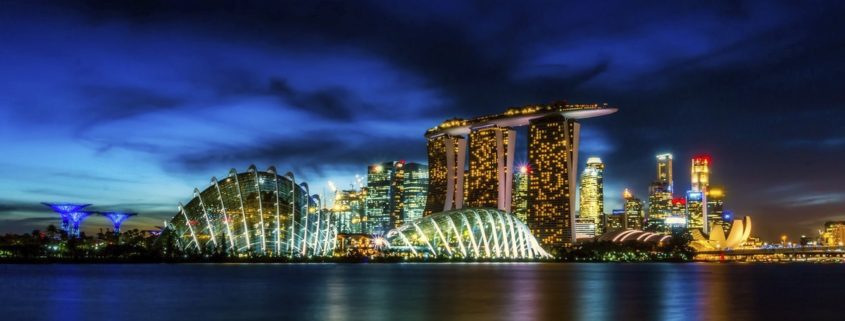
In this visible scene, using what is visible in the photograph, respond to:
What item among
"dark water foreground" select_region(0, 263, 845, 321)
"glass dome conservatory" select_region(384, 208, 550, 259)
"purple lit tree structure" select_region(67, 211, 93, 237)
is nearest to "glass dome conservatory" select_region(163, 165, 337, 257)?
"glass dome conservatory" select_region(384, 208, 550, 259)

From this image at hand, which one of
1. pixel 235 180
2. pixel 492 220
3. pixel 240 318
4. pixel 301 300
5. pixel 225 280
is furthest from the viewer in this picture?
pixel 492 220

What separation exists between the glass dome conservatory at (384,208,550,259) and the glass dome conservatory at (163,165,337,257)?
42.7 m

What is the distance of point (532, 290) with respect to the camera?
68375 millimetres

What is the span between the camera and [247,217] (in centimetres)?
13362

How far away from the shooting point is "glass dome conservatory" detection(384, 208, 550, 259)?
179 metres

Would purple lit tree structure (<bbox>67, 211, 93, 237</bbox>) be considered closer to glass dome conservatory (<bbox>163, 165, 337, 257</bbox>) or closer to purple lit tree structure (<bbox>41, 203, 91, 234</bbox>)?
purple lit tree structure (<bbox>41, 203, 91, 234</bbox>)

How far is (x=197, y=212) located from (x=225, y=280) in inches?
2214

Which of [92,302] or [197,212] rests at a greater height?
[197,212]

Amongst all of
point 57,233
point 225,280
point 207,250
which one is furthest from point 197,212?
point 57,233

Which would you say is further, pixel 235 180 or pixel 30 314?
pixel 235 180

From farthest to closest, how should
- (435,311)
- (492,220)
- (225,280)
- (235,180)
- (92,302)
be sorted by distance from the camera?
(492,220)
(235,180)
(225,280)
(92,302)
(435,311)

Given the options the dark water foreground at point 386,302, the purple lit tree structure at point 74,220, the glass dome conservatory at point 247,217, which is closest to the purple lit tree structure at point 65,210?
the purple lit tree structure at point 74,220

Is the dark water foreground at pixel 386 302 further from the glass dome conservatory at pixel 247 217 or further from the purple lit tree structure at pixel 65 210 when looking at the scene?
the purple lit tree structure at pixel 65 210

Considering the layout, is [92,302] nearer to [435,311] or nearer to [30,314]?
[30,314]
